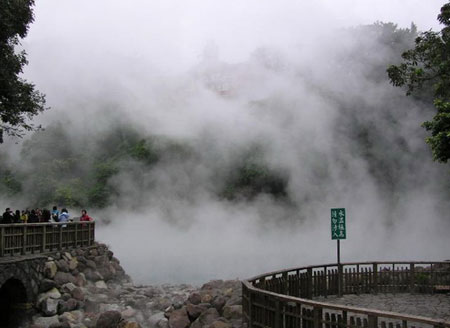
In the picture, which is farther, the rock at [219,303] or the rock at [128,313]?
the rock at [128,313]

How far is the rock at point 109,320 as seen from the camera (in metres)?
9.48

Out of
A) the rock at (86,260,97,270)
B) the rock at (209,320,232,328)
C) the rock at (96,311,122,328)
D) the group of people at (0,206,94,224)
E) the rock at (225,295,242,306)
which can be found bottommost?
the rock at (96,311,122,328)

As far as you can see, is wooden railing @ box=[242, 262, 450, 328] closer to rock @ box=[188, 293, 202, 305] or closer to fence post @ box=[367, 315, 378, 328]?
fence post @ box=[367, 315, 378, 328]

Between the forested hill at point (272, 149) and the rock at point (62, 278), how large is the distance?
40.4ft

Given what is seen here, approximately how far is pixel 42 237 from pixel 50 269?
85cm

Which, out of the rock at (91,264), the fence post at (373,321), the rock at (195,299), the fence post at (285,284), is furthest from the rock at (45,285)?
the fence post at (373,321)

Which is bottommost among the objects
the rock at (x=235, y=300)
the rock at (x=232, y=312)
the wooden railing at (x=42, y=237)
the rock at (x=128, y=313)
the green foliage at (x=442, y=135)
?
the rock at (x=128, y=313)

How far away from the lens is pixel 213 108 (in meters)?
27.9

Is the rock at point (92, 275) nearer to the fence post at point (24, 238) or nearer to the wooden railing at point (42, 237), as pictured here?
the wooden railing at point (42, 237)

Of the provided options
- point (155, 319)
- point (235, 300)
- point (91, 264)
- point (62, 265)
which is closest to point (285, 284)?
point (235, 300)

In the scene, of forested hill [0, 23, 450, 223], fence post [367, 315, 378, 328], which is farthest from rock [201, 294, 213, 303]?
forested hill [0, 23, 450, 223]

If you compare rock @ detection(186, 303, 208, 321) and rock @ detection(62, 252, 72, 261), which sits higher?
rock @ detection(62, 252, 72, 261)

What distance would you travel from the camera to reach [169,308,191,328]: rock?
8992 mm

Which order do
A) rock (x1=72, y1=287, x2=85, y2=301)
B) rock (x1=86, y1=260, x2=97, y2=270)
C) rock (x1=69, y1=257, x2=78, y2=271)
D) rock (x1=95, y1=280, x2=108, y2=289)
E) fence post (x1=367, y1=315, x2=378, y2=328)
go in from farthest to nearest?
rock (x1=86, y1=260, x2=97, y2=270) → rock (x1=95, y1=280, x2=108, y2=289) → rock (x1=69, y1=257, x2=78, y2=271) → rock (x1=72, y1=287, x2=85, y2=301) → fence post (x1=367, y1=315, x2=378, y2=328)
